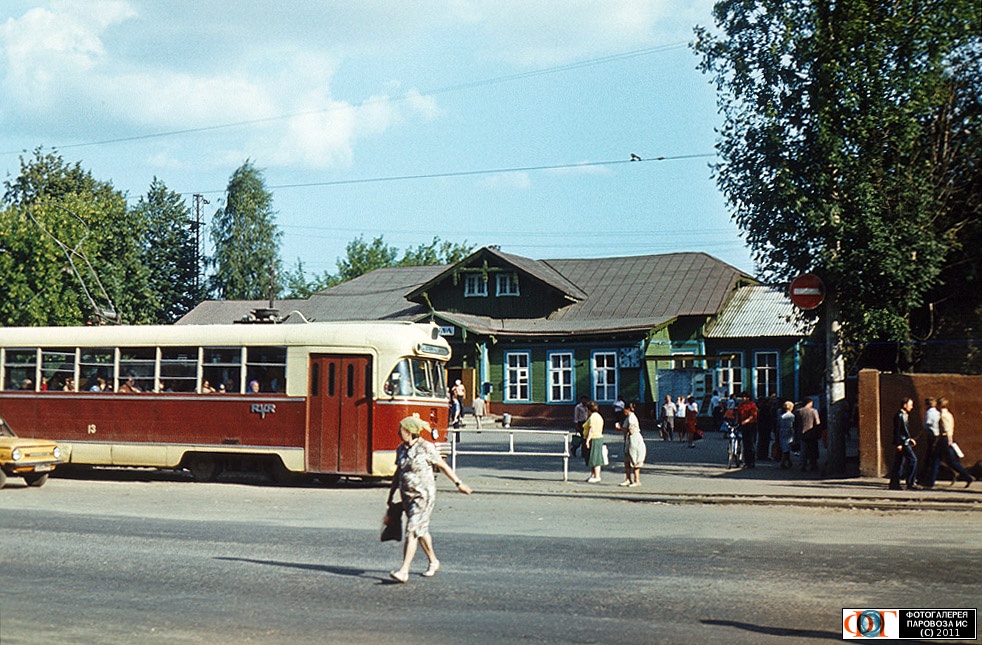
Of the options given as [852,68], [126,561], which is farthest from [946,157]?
[126,561]

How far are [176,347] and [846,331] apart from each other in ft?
47.0

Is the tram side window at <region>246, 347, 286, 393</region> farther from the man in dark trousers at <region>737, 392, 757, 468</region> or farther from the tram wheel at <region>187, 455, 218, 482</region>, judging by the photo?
the man in dark trousers at <region>737, 392, 757, 468</region>

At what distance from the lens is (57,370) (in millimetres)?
24062

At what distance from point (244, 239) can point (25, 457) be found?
60.3 meters

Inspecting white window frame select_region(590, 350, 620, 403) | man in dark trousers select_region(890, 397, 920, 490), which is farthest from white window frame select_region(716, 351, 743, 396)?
man in dark trousers select_region(890, 397, 920, 490)

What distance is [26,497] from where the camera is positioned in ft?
63.6

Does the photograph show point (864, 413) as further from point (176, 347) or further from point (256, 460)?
point (176, 347)

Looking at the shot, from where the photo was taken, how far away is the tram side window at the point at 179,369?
75.3ft

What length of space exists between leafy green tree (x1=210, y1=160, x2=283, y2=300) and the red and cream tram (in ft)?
181

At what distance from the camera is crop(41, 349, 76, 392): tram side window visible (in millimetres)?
23938

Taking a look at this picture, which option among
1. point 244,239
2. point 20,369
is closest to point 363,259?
point 244,239

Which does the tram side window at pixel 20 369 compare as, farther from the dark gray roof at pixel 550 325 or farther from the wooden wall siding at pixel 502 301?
the wooden wall siding at pixel 502 301

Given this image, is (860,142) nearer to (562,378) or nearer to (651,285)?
(562,378)

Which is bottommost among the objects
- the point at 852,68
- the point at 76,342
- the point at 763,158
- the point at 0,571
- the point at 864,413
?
the point at 0,571
